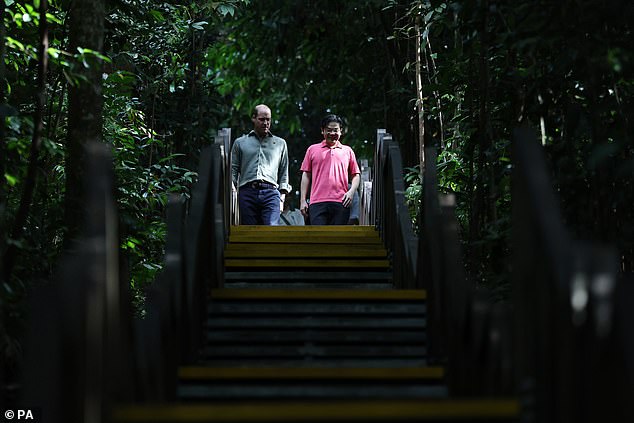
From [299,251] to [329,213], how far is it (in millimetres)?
2654

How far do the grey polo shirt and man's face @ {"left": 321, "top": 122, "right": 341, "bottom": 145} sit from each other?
692 mm

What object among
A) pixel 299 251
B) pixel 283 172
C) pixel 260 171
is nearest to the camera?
pixel 299 251

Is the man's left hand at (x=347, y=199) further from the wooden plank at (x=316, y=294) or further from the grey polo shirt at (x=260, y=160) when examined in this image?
the wooden plank at (x=316, y=294)

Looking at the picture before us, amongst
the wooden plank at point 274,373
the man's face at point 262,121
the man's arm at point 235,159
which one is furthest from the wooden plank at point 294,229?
the wooden plank at point 274,373

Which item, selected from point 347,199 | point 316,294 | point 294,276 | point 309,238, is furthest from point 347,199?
point 316,294

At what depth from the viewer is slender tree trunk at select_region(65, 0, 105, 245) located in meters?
7.49

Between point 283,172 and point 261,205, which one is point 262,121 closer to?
point 283,172

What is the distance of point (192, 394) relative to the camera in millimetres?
5102

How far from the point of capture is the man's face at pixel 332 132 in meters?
11.0

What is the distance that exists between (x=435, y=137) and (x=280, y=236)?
6257 millimetres

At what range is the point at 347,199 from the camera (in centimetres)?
1084

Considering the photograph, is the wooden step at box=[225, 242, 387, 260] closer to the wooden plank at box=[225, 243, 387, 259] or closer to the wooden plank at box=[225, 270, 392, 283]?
the wooden plank at box=[225, 243, 387, 259]

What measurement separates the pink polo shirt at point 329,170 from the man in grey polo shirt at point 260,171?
0.53 meters

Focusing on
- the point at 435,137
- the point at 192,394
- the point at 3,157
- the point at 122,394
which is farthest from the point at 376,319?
the point at 435,137
